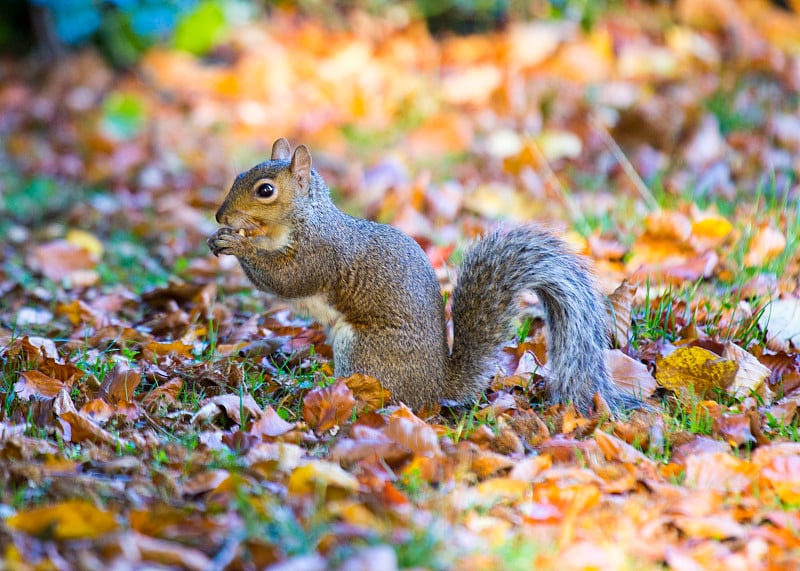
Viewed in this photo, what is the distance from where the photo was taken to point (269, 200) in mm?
2918

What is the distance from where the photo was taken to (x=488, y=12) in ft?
25.1

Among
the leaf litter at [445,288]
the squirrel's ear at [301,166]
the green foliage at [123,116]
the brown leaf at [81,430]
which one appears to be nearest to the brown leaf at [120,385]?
the leaf litter at [445,288]

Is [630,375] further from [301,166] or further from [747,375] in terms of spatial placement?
[301,166]

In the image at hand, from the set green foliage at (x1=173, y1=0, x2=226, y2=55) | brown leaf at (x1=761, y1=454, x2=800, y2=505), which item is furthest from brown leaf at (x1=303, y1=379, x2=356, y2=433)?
green foliage at (x1=173, y1=0, x2=226, y2=55)

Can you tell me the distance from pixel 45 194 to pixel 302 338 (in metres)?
2.80

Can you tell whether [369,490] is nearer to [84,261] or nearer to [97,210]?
[84,261]

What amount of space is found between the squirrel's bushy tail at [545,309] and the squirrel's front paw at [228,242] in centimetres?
64

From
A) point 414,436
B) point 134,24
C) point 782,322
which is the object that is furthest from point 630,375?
point 134,24

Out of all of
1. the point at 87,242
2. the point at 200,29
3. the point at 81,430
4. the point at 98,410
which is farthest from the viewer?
the point at 200,29

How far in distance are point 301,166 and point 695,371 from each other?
127 cm

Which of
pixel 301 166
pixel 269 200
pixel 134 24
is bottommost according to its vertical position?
pixel 269 200

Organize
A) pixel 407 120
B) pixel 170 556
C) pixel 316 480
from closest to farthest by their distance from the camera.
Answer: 1. pixel 170 556
2. pixel 316 480
3. pixel 407 120

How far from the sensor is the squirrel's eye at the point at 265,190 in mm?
2914

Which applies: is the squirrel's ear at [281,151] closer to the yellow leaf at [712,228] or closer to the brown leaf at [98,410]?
the brown leaf at [98,410]
